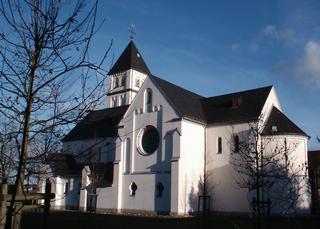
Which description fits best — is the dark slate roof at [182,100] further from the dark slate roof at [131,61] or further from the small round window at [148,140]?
the dark slate roof at [131,61]

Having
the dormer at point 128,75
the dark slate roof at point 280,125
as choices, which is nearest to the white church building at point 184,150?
the dark slate roof at point 280,125

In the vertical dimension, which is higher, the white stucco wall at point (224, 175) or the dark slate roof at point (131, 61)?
the dark slate roof at point (131, 61)

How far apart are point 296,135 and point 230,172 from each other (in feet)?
24.0

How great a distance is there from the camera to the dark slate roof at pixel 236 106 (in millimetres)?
41656

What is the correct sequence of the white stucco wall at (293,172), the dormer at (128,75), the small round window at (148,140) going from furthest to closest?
the dormer at (128,75)
the small round window at (148,140)
the white stucco wall at (293,172)

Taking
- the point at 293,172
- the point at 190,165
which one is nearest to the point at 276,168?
the point at 293,172

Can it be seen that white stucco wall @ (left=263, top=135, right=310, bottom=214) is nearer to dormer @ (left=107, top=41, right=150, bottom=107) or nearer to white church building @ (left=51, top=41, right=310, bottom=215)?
white church building @ (left=51, top=41, right=310, bottom=215)

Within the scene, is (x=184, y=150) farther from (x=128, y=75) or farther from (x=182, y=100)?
(x=128, y=75)

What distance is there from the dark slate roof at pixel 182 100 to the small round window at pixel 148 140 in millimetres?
3595

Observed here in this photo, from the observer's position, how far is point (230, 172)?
40812mm

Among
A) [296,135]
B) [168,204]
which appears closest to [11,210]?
[168,204]

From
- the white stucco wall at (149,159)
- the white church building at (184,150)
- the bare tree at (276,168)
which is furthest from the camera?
the white stucco wall at (149,159)

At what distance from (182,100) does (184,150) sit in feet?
22.4

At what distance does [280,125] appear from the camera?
40.6 m
